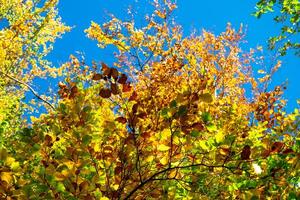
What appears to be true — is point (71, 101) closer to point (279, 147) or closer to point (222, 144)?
point (222, 144)

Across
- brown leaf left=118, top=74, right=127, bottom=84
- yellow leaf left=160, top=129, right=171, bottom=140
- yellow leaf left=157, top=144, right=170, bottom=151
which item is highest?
brown leaf left=118, top=74, right=127, bottom=84

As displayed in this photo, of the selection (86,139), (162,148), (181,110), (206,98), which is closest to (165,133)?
(162,148)

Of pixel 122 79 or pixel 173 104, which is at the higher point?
pixel 122 79

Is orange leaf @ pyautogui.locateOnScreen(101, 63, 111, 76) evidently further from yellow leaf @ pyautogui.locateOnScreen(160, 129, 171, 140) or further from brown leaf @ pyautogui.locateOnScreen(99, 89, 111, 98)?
yellow leaf @ pyautogui.locateOnScreen(160, 129, 171, 140)

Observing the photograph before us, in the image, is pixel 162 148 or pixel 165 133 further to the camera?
pixel 165 133

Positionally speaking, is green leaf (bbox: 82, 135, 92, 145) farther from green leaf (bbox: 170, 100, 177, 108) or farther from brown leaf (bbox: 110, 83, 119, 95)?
green leaf (bbox: 170, 100, 177, 108)

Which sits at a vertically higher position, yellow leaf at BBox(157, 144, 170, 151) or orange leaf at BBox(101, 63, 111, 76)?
orange leaf at BBox(101, 63, 111, 76)

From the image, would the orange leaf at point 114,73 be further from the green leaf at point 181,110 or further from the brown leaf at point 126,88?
the green leaf at point 181,110

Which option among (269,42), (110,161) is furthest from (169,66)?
(110,161)

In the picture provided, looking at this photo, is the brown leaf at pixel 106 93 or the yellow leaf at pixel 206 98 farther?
the brown leaf at pixel 106 93

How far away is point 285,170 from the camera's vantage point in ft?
8.13

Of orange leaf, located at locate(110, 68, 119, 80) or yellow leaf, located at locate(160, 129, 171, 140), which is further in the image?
yellow leaf, located at locate(160, 129, 171, 140)

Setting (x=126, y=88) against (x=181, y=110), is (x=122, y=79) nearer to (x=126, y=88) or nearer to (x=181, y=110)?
(x=126, y=88)

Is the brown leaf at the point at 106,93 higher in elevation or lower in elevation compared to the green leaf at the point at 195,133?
higher
